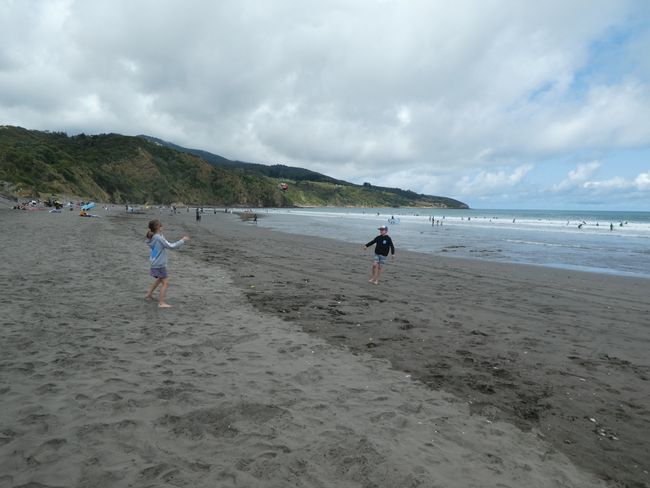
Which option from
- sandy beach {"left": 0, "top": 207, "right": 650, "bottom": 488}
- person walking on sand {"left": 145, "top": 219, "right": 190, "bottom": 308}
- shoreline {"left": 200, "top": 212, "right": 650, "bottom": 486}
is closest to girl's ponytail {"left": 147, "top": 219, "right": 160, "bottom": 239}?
person walking on sand {"left": 145, "top": 219, "right": 190, "bottom": 308}

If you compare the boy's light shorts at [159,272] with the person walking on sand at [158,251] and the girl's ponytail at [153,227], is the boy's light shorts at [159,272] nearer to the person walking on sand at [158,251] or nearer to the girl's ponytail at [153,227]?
the person walking on sand at [158,251]

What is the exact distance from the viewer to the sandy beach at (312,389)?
3.62 metres

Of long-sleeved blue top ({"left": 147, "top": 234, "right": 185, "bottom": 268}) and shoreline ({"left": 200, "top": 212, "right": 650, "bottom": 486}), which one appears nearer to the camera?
shoreline ({"left": 200, "top": 212, "right": 650, "bottom": 486})

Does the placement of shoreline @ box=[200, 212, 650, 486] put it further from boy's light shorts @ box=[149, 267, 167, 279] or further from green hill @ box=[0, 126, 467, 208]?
green hill @ box=[0, 126, 467, 208]

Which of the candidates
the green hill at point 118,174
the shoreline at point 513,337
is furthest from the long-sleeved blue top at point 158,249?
the green hill at point 118,174

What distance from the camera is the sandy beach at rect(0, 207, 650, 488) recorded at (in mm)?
3623

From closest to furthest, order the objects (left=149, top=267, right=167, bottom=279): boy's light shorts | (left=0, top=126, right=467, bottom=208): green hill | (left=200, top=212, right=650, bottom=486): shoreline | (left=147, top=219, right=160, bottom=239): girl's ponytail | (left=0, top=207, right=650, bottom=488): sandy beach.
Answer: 1. (left=0, top=207, right=650, bottom=488): sandy beach
2. (left=200, top=212, right=650, bottom=486): shoreline
3. (left=147, top=219, right=160, bottom=239): girl's ponytail
4. (left=149, top=267, right=167, bottom=279): boy's light shorts
5. (left=0, top=126, right=467, bottom=208): green hill

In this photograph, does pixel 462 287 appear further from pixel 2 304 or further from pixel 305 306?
pixel 2 304

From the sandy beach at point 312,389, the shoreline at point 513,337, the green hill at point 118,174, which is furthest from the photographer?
the green hill at point 118,174

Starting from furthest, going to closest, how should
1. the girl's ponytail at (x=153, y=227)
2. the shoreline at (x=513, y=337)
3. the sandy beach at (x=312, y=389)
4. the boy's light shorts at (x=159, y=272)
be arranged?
the boy's light shorts at (x=159, y=272)
the girl's ponytail at (x=153, y=227)
the shoreline at (x=513, y=337)
the sandy beach at (x=312, y=389)

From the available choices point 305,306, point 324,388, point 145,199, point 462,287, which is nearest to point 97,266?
point 305,306

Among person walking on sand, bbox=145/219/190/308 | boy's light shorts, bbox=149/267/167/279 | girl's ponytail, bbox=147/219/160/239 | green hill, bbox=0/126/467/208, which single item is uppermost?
green hill, bbox=0/126/467/208

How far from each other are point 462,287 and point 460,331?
540 cm

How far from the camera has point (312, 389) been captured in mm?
5277
